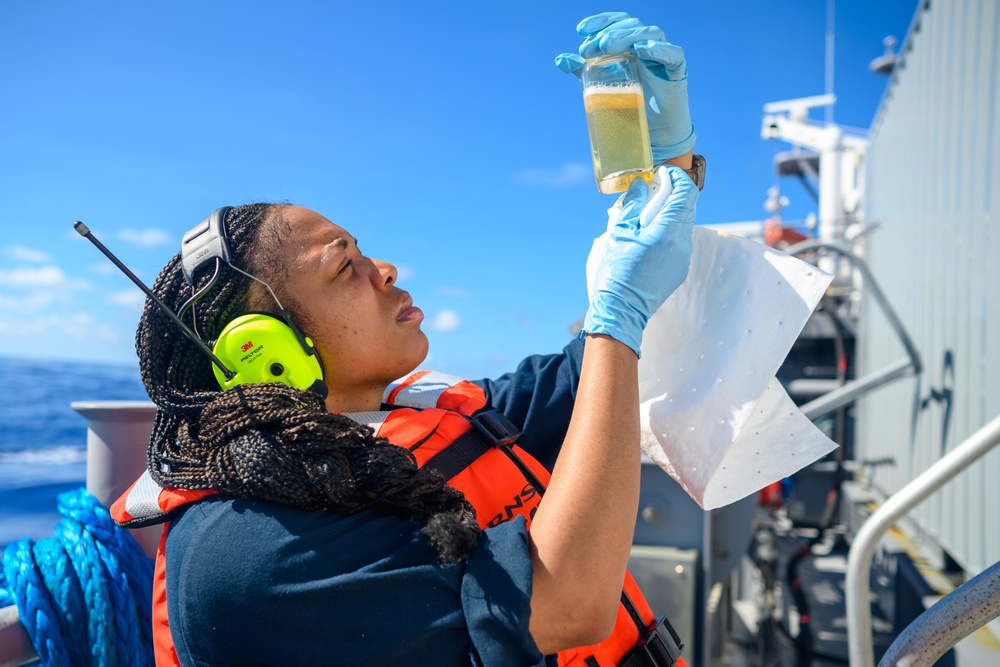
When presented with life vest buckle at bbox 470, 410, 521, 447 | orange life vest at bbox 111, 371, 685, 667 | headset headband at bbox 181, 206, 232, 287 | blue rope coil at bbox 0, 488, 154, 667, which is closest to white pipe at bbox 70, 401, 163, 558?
blue rope coil at bbox 0, 488, 154, 667

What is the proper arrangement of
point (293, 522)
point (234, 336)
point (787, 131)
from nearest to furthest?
point (293, 522)
point (234, 336)
point (787, 131)

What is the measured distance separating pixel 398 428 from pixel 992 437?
4.80ft

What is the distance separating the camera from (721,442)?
1.49m

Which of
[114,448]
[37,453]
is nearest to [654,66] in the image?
[114,448]

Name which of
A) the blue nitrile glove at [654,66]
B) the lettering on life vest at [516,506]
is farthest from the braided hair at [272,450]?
the blue nitrile glove at [654,66]

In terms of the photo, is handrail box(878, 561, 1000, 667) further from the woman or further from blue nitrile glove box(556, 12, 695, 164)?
blue nitrile glove box(556, 12, 695, 164)

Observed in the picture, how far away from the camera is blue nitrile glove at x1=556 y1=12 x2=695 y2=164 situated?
4.91ft

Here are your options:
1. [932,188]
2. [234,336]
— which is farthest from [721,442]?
[932,188]

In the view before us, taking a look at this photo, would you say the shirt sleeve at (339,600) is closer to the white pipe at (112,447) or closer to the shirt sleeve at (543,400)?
the shirt sleeve at (543,400)

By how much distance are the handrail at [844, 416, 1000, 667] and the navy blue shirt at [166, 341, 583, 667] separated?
3.47ft

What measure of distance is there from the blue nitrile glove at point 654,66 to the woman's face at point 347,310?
2.23 feet

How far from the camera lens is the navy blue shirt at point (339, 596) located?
1.05 m

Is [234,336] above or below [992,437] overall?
above

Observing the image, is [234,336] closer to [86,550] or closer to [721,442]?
[86,550]
